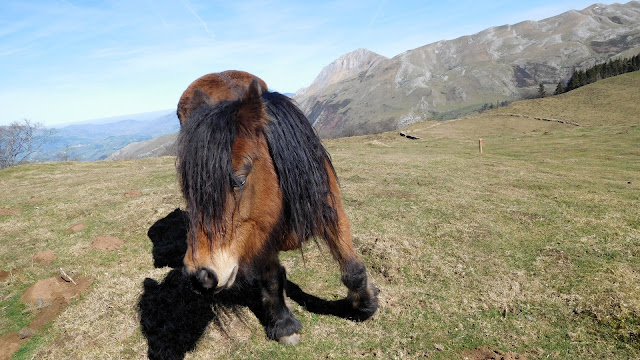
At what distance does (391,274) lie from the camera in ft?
16.1

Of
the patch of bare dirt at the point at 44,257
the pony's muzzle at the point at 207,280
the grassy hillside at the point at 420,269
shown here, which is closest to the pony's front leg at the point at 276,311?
the grassy hillside at the point at 420,269

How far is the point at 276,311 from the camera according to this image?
3799 millimetres

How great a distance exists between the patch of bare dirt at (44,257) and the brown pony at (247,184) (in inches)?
220

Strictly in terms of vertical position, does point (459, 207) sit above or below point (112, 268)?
below

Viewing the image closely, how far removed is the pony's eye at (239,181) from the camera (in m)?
2.18

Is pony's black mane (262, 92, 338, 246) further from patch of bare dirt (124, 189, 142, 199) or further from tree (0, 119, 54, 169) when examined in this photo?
tree (0, 119, 54, 169)

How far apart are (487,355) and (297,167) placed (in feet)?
9.51

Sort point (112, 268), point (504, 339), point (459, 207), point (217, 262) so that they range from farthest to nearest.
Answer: point (459, 207)
point (112, 268)
point (504, 339)
point (217, 262)

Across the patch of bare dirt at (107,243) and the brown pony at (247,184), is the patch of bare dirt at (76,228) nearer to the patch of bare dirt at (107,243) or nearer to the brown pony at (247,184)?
the patch of bare dirt at (107,243)

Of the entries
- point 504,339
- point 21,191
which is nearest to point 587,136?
point 504,339

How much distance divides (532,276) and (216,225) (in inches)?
192

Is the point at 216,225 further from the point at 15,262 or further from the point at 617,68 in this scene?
the point at 617,68

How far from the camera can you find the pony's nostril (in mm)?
2018

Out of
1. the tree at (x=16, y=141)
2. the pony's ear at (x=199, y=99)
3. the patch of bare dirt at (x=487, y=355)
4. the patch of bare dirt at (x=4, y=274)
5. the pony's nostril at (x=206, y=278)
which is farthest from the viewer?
the tree at (x=16, y=141)
